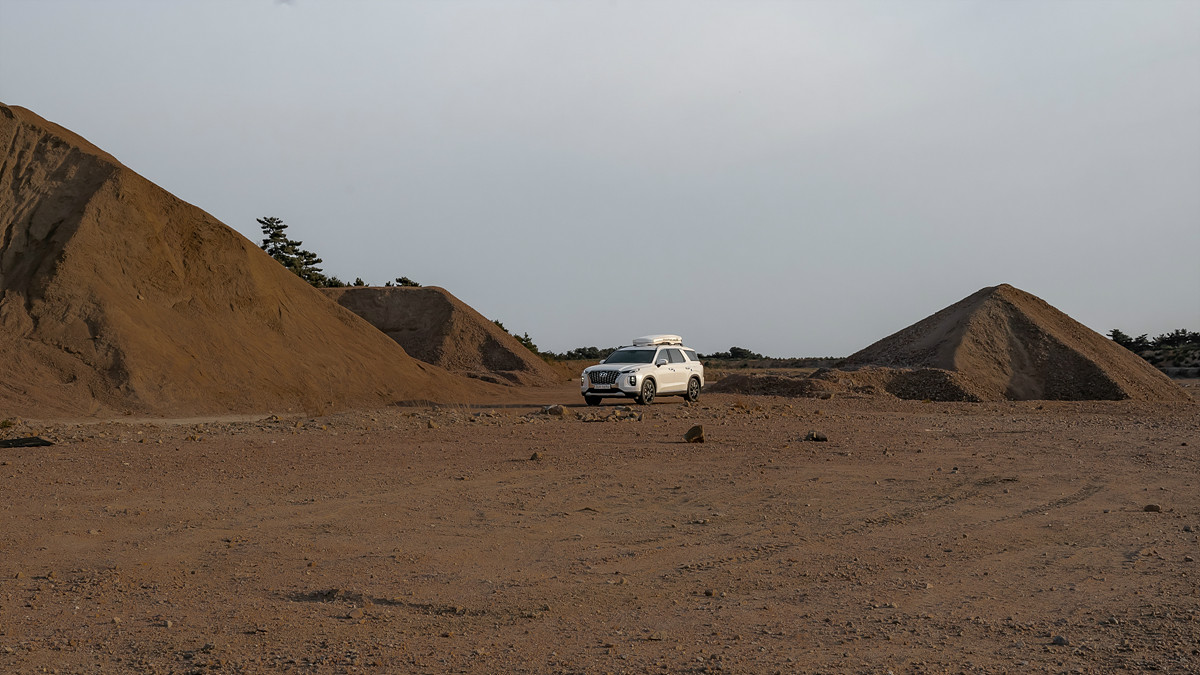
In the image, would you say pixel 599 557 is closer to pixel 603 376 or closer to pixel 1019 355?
pixel 603 376

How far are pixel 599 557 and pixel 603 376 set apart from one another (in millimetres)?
17476

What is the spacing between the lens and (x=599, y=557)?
8359mm

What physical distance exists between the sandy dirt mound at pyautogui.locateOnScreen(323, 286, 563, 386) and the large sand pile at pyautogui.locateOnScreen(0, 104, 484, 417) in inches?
609

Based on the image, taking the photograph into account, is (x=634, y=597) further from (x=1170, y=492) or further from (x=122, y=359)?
(x=122, y=359)

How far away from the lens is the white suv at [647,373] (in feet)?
84.0

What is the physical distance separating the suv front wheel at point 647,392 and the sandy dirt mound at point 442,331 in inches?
737

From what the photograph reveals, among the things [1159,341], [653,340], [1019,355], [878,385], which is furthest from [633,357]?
[1159,341]

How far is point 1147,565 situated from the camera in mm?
7785

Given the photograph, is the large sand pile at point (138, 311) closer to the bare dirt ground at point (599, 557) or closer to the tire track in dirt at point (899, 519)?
the bare dirt ground at point (599, 557)

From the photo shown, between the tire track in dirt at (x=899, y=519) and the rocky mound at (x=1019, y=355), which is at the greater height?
the rocky mound at (x=1019, y=355)

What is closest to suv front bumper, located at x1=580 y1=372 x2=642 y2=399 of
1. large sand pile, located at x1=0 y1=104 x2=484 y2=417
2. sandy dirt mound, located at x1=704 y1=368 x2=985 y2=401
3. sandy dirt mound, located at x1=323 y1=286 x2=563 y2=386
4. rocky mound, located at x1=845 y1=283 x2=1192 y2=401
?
large sand pile, located at x1=0 y1=104 x2=484 y2=417

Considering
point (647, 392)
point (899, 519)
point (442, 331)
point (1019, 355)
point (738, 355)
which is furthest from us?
point (738, 355)

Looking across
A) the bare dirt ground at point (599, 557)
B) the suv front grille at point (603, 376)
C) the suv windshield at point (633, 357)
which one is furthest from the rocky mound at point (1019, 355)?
the bare dirt ground at point (599, 557)

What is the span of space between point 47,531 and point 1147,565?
33.4ft
